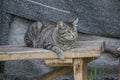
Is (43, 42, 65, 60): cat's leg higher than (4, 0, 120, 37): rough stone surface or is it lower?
lower

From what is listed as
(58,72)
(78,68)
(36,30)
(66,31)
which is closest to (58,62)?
(78,68)

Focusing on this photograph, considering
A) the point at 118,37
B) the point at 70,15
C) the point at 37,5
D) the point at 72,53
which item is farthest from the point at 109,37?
the point at 72,53

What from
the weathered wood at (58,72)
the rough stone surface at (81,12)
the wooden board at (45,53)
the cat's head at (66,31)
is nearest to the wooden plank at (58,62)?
the wooden board at (45,53)

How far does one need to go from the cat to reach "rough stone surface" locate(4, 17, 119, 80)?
0.70 m

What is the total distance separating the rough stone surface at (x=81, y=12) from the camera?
6.70 meters

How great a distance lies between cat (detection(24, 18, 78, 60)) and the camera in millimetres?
5590

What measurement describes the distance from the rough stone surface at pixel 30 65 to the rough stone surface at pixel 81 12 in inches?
6.3

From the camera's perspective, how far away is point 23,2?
6.69 m

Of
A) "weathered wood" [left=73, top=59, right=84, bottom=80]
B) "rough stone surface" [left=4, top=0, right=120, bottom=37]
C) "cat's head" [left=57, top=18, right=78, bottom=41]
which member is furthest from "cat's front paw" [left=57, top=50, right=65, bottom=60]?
"rough stone surface" [left=4, top=0, right=120, bottom=37]

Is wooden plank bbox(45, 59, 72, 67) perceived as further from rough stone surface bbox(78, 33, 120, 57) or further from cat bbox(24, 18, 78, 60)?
rough stone surface bbox(78, 33, 120, 57)

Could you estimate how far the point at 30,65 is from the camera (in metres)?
6.93

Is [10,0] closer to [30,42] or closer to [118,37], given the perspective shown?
[30,42]

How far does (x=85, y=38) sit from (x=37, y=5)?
2.99ft

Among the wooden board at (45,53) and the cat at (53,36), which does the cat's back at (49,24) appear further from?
the wooden board at (45,53)
